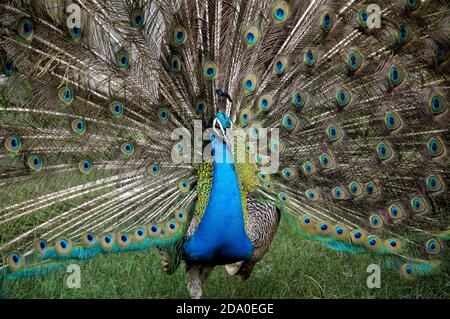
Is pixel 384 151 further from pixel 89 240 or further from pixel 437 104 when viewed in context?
pixel 89 240

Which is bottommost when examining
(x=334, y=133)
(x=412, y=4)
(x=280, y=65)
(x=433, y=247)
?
(x=433, y=247)

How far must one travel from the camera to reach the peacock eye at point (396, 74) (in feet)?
11.8

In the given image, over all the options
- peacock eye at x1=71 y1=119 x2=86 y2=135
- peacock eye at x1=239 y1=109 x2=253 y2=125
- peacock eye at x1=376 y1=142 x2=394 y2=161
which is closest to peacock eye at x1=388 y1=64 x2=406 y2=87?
peacock eye at x1=376 y1=142 x2=394 y2=161

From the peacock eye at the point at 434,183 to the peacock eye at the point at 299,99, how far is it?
2.66 feet

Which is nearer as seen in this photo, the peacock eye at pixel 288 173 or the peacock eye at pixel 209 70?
the peacock eye at pixel 209 70

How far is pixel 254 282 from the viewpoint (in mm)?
4520

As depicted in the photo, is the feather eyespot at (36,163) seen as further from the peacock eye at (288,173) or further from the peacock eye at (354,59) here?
the peacock eye at (354,59)

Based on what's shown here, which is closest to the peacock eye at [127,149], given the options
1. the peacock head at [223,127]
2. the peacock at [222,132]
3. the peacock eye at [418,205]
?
the peacock at [222,132]

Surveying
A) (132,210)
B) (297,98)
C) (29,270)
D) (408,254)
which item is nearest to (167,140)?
(132,210)

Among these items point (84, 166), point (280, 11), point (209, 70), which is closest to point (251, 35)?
point (280, 11)

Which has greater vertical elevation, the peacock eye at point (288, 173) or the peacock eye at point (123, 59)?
the peacock eye at point (123, 59)

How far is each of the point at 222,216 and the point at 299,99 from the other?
0.81m

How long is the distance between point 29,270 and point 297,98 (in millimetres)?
1732

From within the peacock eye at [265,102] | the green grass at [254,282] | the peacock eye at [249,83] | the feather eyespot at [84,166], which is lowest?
the green grass at [254,282]
